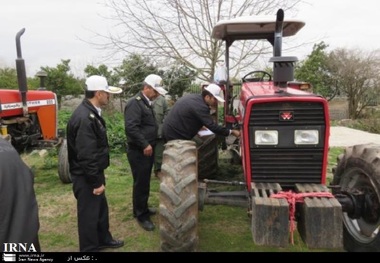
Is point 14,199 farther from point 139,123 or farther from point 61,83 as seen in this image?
point 61,83

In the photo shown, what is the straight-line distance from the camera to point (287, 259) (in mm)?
3383

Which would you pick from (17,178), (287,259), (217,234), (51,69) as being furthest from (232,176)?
(51,69)

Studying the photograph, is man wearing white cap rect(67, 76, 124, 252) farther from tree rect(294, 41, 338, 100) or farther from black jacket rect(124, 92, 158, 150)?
tree rect(294, 41, 338, 100)

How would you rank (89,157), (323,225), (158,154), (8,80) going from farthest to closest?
(8,80)
(158,154)
(89,157)
(323,225)

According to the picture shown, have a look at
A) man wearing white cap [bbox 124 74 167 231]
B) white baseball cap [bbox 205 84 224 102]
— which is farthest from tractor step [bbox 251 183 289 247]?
man wearing white cap [bbox 124 74 167 231]

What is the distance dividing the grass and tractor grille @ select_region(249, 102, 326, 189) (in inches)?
31.1

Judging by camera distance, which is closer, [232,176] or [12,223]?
[12,223]

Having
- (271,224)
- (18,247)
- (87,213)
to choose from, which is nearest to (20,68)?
(87,213)

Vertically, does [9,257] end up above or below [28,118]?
below

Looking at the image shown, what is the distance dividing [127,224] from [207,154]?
1.65 m

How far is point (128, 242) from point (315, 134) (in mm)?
2370

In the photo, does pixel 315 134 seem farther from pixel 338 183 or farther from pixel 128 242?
pixel 128 242

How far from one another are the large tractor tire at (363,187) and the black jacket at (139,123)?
2269 millimetres

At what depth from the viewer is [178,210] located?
3.31 meters
